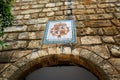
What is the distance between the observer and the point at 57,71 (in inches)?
135

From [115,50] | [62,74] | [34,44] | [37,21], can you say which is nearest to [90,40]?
[115,50]

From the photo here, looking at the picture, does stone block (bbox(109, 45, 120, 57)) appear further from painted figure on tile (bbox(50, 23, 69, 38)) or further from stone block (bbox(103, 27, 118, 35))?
painted figure on tile (bbox(50, 23, 69, 38))

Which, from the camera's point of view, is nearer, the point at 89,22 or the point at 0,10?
the point at 0,10

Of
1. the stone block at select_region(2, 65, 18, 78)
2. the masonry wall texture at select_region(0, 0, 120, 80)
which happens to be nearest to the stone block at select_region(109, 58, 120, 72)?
the masonry wall texture at select_region(0, 0, 120, 80)

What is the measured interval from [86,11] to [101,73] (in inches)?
54.8

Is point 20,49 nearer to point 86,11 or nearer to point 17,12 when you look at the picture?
point 17,12

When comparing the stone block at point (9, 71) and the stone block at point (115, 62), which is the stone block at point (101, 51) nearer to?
the stone block at point (115, 62)

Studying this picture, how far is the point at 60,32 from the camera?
2781mm

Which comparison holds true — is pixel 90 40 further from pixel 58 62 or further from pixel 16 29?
pixel 16 29

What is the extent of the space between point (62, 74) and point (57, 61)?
1.06m

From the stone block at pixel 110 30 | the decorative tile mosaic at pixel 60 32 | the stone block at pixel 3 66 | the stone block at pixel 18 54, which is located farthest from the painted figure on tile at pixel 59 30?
the stone block at pixel 3 66

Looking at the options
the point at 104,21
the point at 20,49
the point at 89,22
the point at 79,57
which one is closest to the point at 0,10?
the point at 20,49

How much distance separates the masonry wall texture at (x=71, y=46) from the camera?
7.57ft

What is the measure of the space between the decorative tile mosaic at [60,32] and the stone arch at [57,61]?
0.18 meters
